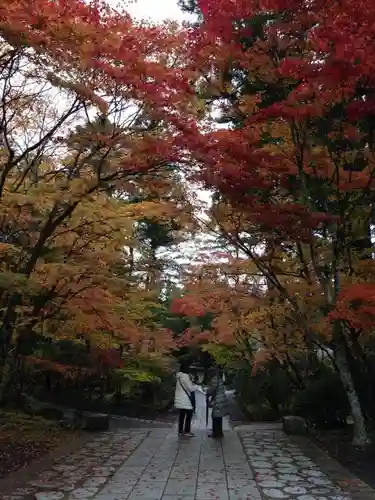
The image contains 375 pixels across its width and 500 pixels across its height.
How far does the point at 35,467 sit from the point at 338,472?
4095 mm

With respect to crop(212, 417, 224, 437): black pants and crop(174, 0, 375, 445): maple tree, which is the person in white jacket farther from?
crop(174, 0, 375, 445): maple tree

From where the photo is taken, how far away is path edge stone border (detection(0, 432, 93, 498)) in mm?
6023

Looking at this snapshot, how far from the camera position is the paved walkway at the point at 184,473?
5.60 m

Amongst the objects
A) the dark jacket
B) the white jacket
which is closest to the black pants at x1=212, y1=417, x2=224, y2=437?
the dark jacket

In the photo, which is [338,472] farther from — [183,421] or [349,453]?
[183,421]

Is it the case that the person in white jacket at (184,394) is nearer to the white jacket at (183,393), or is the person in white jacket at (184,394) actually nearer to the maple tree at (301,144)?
the white jacket at (183,393)

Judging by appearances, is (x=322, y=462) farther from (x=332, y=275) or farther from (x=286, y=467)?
(x=332, y=275)

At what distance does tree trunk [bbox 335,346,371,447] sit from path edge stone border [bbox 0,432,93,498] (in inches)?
185

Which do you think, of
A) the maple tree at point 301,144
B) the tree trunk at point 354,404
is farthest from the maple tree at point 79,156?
the tree trunk at point 354,404

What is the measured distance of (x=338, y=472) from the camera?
22.0ft

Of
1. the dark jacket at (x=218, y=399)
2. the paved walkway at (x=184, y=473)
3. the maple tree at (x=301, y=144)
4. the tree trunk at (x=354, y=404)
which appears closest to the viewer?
the paved walkway at (x=184, y=473)

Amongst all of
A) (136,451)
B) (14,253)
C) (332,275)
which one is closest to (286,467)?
(136,451)

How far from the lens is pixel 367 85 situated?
7.84 m

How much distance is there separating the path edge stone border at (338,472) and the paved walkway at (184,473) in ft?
0.47
